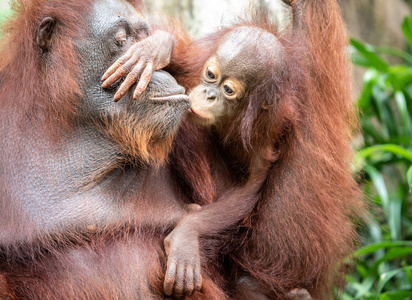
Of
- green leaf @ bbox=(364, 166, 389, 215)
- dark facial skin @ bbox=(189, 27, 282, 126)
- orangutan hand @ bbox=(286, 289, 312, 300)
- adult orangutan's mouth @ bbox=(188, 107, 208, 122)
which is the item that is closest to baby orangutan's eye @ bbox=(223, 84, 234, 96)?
dark facial skin @ bbox=(189, 27, 282, 126)

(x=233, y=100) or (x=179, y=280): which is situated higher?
(x=233, y=100)

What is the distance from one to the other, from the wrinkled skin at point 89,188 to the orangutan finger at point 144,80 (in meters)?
0.05

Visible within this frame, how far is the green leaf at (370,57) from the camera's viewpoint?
410 centimetres

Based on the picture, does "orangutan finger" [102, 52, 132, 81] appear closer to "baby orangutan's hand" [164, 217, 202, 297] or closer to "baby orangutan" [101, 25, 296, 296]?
"baby orangutan" [101, 25, 296, 296]

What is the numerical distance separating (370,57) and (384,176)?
1.03 meters

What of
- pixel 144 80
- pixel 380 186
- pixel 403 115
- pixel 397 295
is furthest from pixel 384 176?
pixel 144 80

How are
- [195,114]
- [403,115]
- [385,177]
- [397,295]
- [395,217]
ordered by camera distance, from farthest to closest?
[385,177] → [403,115] → [395,217] → [397,295] → [195,114]

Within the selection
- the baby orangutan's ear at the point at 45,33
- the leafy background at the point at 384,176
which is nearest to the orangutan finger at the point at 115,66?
the baby orangutan's ear at the point at 45,33

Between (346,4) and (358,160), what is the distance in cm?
329

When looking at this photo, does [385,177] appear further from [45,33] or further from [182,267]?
[45,33]

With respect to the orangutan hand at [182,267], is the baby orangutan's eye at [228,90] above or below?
above

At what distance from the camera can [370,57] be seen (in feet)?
13.8

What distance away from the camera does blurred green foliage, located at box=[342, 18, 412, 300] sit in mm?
3463

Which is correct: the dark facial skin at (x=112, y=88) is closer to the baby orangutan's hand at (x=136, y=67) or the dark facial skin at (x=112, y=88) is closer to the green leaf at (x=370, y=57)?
the baby orangutan's hand at (x=136, y=67)
